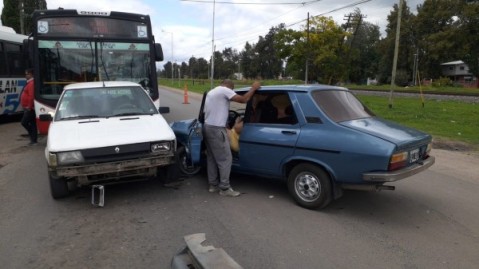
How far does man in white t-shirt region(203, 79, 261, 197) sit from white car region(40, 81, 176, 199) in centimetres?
56

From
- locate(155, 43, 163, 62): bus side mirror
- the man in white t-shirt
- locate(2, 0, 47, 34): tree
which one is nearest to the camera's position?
the man in white t-shirt

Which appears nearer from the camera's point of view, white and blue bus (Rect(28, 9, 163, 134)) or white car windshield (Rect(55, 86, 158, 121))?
white car windshield (Rect(55, 86, 158, 121))

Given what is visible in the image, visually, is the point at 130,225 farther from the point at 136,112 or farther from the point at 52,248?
the point at 136,112

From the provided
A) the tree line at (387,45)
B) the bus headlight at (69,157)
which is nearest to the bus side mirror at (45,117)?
the bus headlight at (69,157)

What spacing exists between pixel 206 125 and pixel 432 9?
78.6 metres

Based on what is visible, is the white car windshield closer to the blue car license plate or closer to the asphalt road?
the asphalt road

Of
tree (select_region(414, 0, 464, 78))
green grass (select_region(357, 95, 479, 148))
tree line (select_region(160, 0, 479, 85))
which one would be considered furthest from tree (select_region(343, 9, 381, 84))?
green grass (select_region(357, 95, 479, 148))

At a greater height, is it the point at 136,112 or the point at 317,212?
the point at 136,112

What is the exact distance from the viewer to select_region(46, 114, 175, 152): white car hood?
5539mm

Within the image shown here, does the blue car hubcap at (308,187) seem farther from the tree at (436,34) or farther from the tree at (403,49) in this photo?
the tree at (403,49)

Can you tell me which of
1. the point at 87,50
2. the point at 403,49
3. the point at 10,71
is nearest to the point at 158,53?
the point at 87,50

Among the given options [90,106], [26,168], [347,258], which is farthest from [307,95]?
[26,168]

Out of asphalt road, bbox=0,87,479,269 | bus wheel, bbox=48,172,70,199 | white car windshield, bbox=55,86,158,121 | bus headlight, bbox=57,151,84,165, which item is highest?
white car windshield, bbox=55,86,158,121

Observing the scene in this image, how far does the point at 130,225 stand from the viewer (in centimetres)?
505
